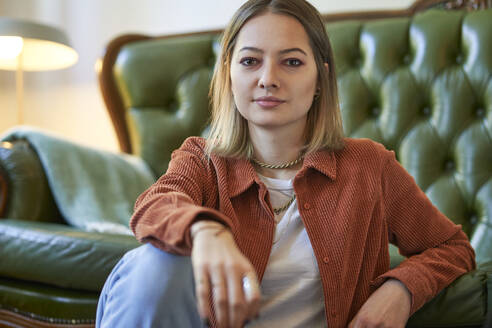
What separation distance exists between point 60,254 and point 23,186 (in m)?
0.31

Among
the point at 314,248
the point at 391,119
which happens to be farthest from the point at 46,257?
the point at 391,119

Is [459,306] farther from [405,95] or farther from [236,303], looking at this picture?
[405,95]

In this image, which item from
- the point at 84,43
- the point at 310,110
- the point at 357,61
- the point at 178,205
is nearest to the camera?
the point at 178,205

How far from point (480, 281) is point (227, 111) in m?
0.54

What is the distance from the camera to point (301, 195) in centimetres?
81

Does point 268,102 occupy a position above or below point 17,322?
above

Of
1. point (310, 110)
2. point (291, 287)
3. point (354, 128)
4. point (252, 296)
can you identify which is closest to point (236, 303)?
point (252, 296)

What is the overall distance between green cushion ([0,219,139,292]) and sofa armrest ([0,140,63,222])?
5.1 inches

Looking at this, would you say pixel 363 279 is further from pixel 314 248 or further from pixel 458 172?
pixel 458 172

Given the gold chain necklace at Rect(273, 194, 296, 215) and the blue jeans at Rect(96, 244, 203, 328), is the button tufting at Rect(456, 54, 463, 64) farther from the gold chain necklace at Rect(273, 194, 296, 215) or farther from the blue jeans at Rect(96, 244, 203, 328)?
the blue jeans at Rect(96, 244, 203, 328)

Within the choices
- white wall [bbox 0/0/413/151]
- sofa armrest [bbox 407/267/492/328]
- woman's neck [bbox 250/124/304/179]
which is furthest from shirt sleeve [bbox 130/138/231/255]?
white wall [bbox 0/0/413/151]

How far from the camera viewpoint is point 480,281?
2.42ft

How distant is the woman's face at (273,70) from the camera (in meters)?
0.83

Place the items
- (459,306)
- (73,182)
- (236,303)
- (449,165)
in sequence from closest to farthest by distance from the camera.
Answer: (236,303), (459,306), (73,182), (449,165)
